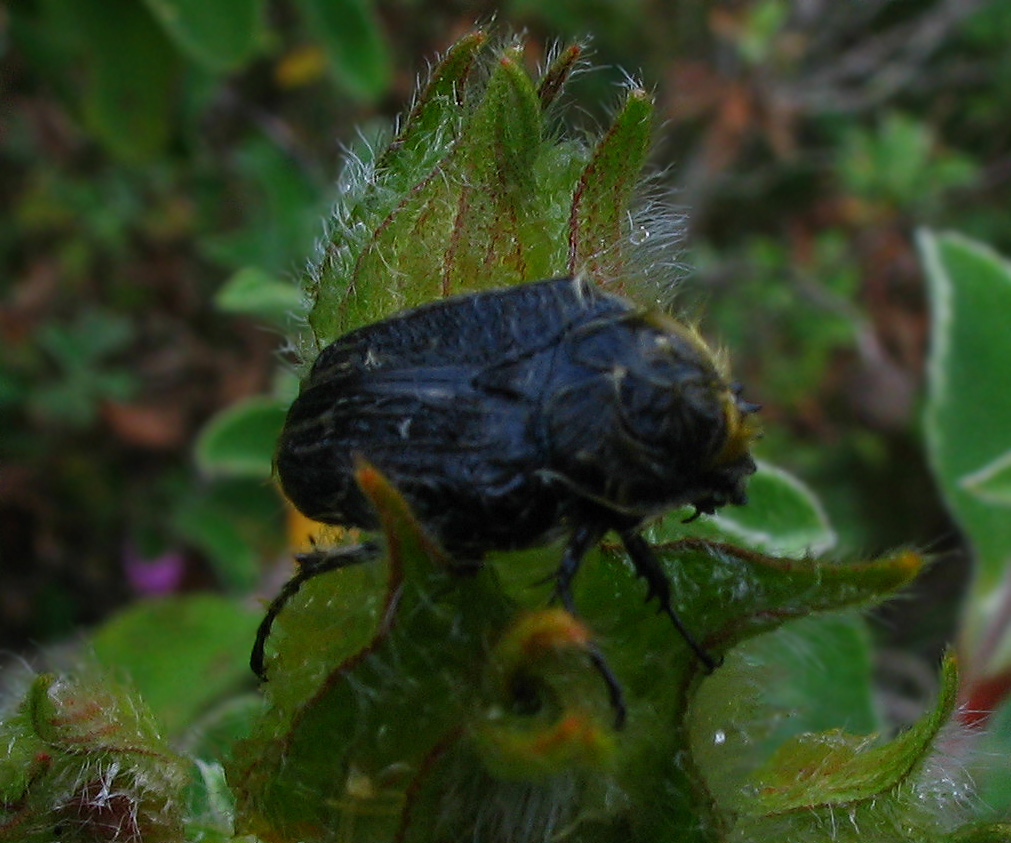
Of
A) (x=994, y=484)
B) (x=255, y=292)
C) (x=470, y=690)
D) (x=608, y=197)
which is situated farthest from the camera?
(x=255, y=292)

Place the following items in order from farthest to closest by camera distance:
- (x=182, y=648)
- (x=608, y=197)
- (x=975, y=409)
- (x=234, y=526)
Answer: (x=234, y=526)
(x=182, y=648)
(x=975, y=409)
(x=608, y=197)

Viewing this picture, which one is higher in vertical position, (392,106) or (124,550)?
(392,106)

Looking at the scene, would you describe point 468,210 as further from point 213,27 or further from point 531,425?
point 213,27

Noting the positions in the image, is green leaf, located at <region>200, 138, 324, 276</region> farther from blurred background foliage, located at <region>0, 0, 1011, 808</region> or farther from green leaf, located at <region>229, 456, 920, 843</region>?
green leaf, located at <region>229, 456, 920, 843</region>

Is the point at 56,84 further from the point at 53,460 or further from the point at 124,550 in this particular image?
the point at 124,550

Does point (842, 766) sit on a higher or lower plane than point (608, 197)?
lower

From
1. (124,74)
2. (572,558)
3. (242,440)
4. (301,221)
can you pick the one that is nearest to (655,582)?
(572,558)

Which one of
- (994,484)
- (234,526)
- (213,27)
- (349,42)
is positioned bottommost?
(234,526)

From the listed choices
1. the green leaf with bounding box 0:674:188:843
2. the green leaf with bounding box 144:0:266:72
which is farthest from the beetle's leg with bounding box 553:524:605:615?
the green leaf with bounding box 144:0:266:72

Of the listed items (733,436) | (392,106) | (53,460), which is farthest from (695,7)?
(733,436)
